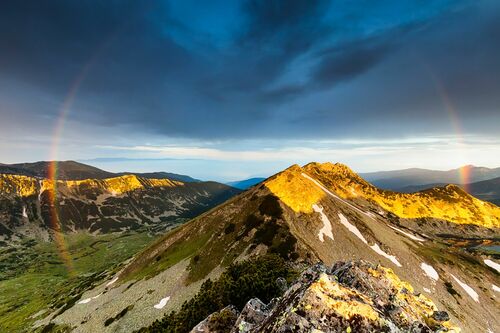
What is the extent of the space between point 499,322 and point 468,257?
60009mm

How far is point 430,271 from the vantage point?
102625mm

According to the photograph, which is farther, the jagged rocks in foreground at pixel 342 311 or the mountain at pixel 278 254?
the mountain at pixel 278 254

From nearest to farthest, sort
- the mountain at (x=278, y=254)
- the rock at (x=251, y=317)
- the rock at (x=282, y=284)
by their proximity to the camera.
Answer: the rock at (x=251, y=317)
the rock at (x=282, y=284)
the mountain at (x=278, y=254)

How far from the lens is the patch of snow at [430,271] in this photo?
9944 centimetres

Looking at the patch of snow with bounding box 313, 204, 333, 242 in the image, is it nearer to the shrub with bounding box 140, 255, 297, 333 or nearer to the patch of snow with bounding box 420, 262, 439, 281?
the patch of snow with bounding box 420, 262, 439, 281

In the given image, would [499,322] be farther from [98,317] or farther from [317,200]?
[98,317]

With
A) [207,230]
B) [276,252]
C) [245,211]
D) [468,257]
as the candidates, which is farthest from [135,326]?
[468,257]

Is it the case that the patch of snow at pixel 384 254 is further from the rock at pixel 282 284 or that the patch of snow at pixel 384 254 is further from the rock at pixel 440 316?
the rock at pixel 440 316

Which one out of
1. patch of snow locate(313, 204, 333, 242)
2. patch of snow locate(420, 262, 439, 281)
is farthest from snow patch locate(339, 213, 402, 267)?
patch of snow locate(420, 262, 439, 281)

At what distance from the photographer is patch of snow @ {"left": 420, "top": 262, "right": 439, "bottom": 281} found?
99438mm

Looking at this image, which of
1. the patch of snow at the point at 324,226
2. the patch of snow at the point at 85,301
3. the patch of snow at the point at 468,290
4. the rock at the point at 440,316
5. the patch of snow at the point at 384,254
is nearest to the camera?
the rock at the point at 440,316

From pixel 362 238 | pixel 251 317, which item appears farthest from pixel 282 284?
pixel 362 238

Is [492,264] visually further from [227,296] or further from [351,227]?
[227,296]

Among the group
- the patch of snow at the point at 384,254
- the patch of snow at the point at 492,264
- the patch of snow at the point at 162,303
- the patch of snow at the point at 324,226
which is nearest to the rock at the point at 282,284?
the patch of snow at the point at 162,303
